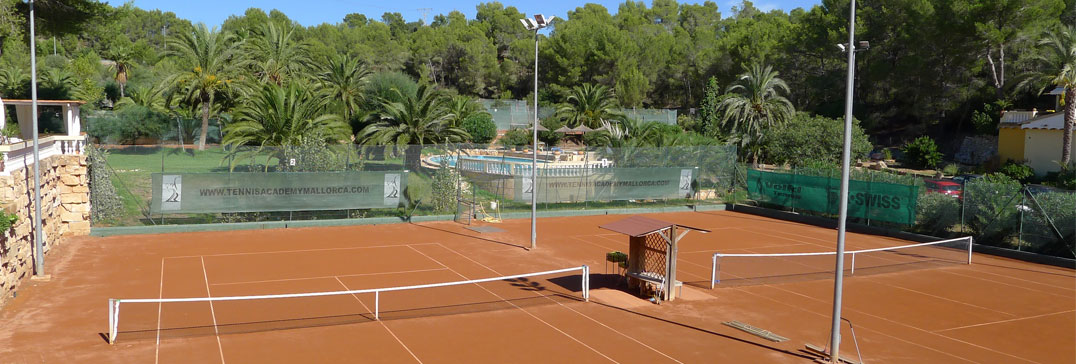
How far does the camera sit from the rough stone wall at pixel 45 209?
1611 cm

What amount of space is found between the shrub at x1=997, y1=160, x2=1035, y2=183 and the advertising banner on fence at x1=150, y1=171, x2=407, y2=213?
130ft

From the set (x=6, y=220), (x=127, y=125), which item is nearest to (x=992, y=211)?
(x=6, y=220)

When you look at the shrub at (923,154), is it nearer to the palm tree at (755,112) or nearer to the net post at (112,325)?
the palm tree at (755,112)

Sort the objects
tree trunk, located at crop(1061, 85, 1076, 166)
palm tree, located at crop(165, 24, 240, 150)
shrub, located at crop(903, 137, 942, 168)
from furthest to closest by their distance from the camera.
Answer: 1. shrub, located at crop(903, 137, 942, 168)
2. palm tree, located at crop(165, 24, 240, 150)
3. tree trunk, located at crop(1061, 85, 1076, 166)

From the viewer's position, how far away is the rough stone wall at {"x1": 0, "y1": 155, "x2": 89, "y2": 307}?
16.1m

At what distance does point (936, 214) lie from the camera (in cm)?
2809

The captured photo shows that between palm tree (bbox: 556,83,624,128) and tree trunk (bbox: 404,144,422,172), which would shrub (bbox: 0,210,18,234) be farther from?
palm tree (bbox: 556,83,624,128)

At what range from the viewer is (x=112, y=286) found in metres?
17.9

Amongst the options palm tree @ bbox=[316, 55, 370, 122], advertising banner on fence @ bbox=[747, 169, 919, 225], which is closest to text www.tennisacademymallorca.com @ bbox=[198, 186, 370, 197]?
advertising banner on fence @ bbox=[747, 169, 919, 225]

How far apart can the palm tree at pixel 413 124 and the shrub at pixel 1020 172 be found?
35163 millimetres

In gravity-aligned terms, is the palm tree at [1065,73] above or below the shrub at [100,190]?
above

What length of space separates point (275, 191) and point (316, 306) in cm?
1267

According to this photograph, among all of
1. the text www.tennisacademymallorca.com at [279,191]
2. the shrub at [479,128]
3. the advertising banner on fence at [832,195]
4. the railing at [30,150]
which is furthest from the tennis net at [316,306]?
the shrub at [479,128]

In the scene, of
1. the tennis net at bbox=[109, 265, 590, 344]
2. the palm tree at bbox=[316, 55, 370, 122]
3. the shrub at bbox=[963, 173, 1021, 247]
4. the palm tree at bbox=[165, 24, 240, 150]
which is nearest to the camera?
the tennis net at bbox=[109, 265, 590, 344]
